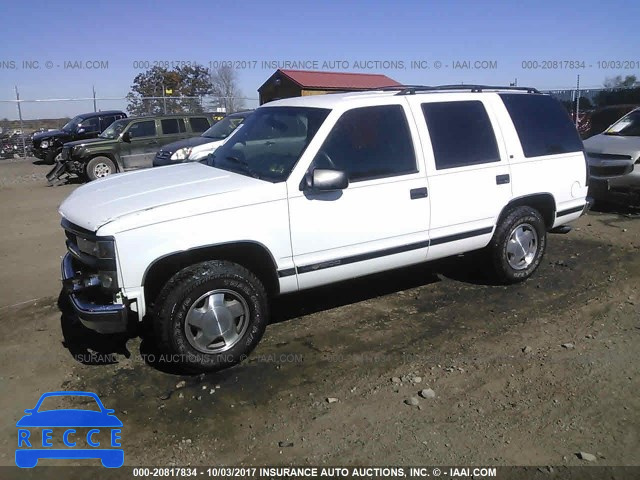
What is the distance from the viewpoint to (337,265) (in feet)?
14.3

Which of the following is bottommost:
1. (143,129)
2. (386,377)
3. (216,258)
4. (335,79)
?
(386,377)

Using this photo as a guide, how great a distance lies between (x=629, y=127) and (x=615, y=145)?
45.5 inches

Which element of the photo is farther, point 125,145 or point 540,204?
point 125,145

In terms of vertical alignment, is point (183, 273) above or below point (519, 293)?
above

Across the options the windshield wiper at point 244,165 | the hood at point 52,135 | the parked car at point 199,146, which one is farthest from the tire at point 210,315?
the hood at point 52,135

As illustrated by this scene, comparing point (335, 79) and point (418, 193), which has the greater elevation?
point (335, 79)

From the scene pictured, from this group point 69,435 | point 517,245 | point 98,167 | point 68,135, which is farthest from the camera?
point 68,135

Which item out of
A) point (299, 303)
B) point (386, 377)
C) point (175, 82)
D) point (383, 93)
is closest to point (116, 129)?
point (299, 303)

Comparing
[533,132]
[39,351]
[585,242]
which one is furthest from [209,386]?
[585,242]

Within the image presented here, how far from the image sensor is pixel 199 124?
49.0 feet

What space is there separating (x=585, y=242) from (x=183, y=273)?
5.85 meters

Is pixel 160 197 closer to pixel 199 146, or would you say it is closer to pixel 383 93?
pixel 383 93

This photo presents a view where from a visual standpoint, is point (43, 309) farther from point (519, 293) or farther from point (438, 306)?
point (519, 293)

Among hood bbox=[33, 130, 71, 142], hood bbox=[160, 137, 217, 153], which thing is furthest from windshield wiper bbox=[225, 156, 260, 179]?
hood bbox=[33, 130, 71, 142]
